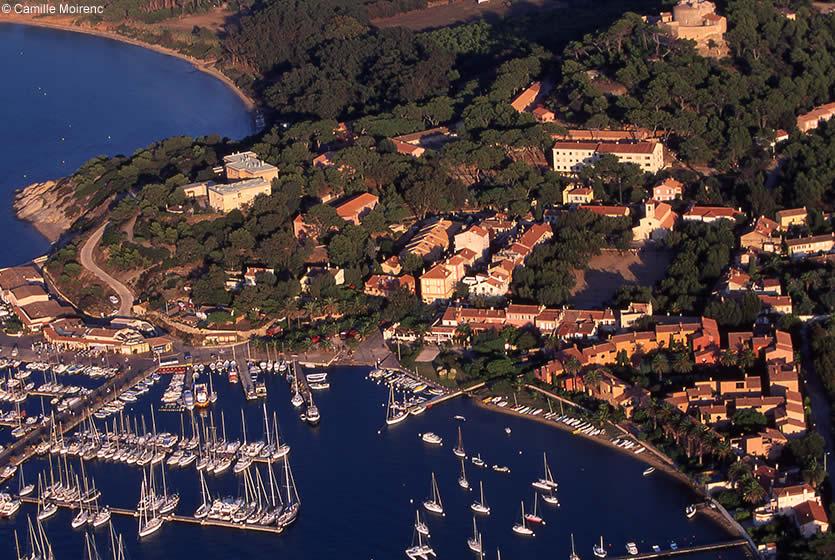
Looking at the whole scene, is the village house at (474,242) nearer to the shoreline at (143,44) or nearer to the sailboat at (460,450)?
the sailboat at (460,450)

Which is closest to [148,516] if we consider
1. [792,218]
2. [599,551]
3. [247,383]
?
[247,383]

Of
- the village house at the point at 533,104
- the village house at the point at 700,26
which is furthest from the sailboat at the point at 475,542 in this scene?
the village house at the point at 700,26

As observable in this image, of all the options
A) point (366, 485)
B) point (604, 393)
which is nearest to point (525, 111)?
point (604, 393)

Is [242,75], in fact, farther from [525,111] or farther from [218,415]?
[218,415]

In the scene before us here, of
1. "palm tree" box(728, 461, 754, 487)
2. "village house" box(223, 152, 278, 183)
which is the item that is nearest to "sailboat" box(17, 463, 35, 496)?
"palm tree" box(728, 461, 754, 487)

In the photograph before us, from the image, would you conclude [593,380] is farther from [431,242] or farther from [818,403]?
[431,242]

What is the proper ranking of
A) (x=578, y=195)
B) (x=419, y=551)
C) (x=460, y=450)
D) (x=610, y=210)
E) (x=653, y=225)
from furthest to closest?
(x=578, y=195), (x=610, y=210), (x=653, y=225), (x=460, y=450), (x=419, y=551)
